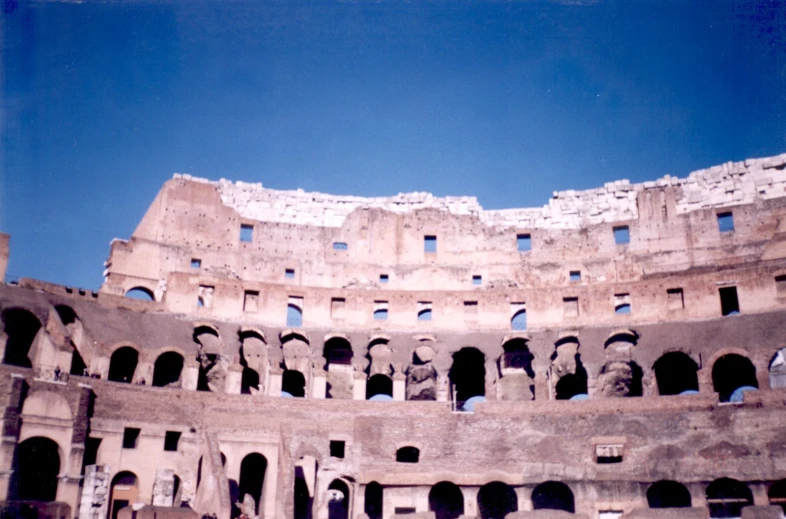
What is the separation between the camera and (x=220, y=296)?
4344cm

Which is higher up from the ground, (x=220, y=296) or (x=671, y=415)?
(x=220, y=296)

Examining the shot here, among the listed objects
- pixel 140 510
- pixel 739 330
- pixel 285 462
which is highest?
pixel 739 330

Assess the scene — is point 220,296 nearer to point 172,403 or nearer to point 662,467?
point 172,403

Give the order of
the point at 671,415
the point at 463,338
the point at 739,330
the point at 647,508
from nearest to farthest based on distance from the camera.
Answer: the point at 647,508 → the point at 671,415 → the point at 739,330 → the point at 463,338

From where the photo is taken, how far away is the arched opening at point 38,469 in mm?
29625

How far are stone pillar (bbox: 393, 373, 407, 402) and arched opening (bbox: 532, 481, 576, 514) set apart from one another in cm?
923

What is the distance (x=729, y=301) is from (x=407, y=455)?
19945mm

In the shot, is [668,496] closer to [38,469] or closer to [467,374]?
[467,374]

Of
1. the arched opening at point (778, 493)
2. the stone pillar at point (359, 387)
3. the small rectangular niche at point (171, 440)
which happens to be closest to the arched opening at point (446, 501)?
the stone pillar at point (359, 387)

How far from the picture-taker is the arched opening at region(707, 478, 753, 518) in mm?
27875

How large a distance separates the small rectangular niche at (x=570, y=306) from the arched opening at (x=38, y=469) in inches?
1070

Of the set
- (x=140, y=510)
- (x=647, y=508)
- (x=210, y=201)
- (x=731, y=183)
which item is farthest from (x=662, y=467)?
(x=210, y=201)

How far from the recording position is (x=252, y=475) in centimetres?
3619

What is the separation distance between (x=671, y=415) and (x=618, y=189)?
22.2 meters
